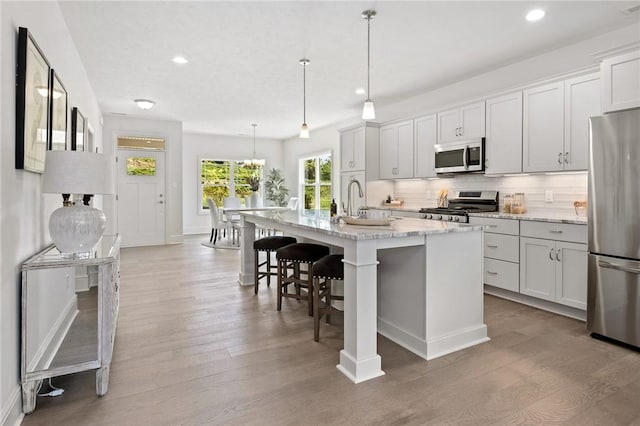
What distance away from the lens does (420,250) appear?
241 centimetres

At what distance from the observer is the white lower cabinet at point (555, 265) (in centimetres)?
316

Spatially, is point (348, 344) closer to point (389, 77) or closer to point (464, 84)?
point (389, 77)

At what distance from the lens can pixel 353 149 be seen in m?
6.14

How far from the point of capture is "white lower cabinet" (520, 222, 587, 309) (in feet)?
10.4

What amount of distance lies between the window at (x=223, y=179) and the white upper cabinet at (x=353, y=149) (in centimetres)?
418

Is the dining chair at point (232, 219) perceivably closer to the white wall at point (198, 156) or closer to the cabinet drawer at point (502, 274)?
the white wall at point (198, 156)

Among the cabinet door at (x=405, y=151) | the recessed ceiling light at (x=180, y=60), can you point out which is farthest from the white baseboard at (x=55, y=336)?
the cabinet door at (x=405, y=151)

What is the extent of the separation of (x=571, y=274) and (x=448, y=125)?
2.35 metres

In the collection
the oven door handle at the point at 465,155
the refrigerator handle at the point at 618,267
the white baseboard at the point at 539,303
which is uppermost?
the oven door handle at the point at 465,155

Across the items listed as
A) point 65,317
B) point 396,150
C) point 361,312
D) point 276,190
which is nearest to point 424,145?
point 396,150

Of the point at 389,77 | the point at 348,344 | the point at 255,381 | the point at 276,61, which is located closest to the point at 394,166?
the point at 389,77

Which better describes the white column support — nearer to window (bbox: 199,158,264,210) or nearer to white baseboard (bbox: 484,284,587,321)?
white baseboard (bbox: 484,284,587,321)

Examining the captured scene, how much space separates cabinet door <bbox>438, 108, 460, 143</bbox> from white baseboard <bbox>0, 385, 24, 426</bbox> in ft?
15.3

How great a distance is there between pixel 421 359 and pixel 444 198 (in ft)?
10.2
